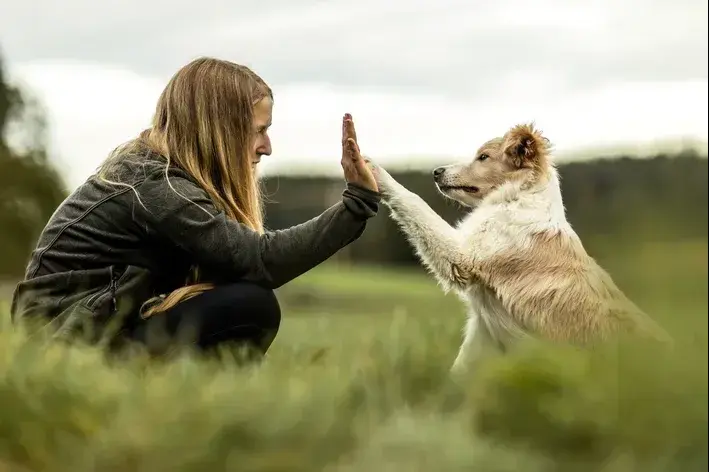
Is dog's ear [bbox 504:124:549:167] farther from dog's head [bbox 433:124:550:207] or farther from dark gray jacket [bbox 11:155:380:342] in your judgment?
dark gray jacket [bbox 11:155:380:342]

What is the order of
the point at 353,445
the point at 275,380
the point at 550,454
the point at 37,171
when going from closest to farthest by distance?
the point at 550,454, the point at 353,445, the point at 275,380, the point at 37,171

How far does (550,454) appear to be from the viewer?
3.91 ft

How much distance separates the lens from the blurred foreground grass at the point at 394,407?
0.90m

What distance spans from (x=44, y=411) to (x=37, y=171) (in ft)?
35.4

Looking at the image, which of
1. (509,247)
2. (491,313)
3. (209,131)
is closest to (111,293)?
(209,131)

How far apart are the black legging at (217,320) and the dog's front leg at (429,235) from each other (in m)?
1.20

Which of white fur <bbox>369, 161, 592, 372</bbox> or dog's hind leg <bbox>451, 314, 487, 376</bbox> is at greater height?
white fur <bbox>369, 161, 592, 372</bbox>

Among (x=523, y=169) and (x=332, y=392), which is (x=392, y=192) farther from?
(x=332, y=392)

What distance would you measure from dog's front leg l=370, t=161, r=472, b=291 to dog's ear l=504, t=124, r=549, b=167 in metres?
0.55

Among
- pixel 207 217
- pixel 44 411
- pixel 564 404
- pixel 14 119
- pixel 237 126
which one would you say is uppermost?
pixel 14 119

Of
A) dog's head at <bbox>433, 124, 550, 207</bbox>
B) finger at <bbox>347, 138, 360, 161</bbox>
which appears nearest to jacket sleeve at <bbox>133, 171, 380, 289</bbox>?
finger at <bbox>347, 138, 360, 161</bbox>

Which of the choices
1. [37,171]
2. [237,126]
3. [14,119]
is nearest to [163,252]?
[237,126]

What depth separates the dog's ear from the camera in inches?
171

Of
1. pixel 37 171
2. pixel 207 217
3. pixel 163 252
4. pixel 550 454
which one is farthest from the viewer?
pixel 37 171
